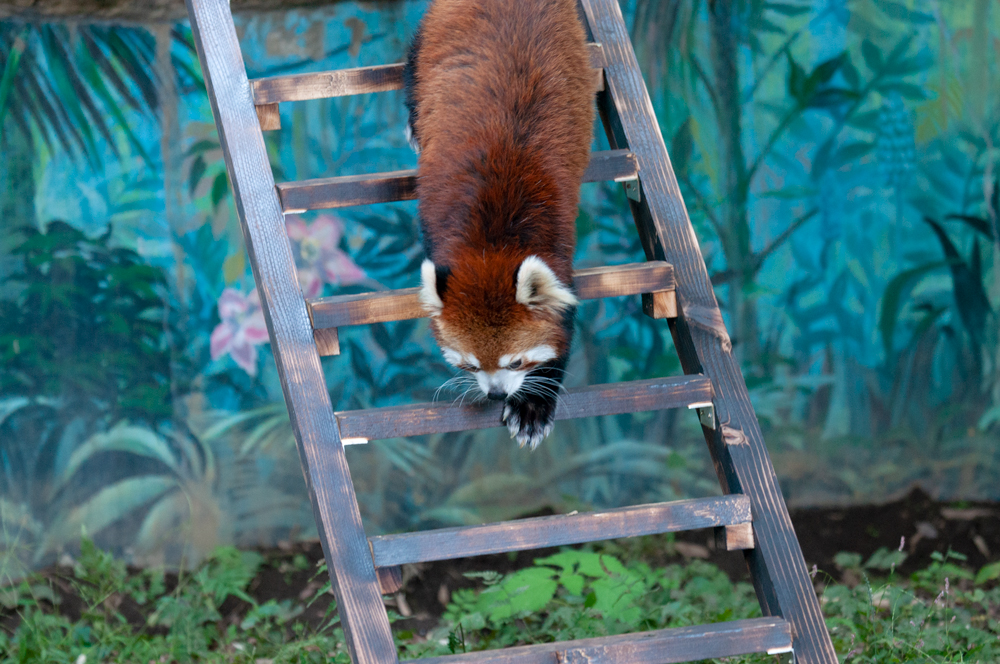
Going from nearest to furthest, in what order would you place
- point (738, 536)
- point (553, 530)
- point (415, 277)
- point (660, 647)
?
point (660, 647)
point (553, 530)
point (738, 536)
point (415, 277)

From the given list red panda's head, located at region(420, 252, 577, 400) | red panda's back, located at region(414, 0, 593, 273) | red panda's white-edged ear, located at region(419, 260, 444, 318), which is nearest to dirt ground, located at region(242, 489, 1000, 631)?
red panda's head, located at region(420, 252, 577, 400)

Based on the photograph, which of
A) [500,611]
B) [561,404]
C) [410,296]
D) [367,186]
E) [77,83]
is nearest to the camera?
[561,404]

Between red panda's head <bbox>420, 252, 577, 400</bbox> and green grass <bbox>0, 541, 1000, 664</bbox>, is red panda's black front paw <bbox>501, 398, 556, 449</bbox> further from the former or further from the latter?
green grass <bbox>0, 541, 1000, 664</bbox>

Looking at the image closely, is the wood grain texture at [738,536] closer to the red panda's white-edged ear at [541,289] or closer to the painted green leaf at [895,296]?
the red panda's white-edged ear at [541,289]

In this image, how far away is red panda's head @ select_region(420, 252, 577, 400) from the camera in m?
2.35

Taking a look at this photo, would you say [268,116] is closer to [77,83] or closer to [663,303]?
[663,303]

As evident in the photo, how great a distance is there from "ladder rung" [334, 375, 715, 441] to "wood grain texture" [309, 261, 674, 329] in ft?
1.00

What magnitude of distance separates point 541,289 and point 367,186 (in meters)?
0.75

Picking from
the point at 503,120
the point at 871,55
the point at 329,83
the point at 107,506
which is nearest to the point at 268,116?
the point at 329,83

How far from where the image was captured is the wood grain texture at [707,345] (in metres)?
2.11

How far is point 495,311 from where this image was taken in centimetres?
238

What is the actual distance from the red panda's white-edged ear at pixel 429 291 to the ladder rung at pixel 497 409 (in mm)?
311

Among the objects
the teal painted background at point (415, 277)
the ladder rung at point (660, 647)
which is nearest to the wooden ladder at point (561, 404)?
the ladder rung at point (660, 647)

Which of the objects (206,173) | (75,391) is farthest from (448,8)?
(75,391)
